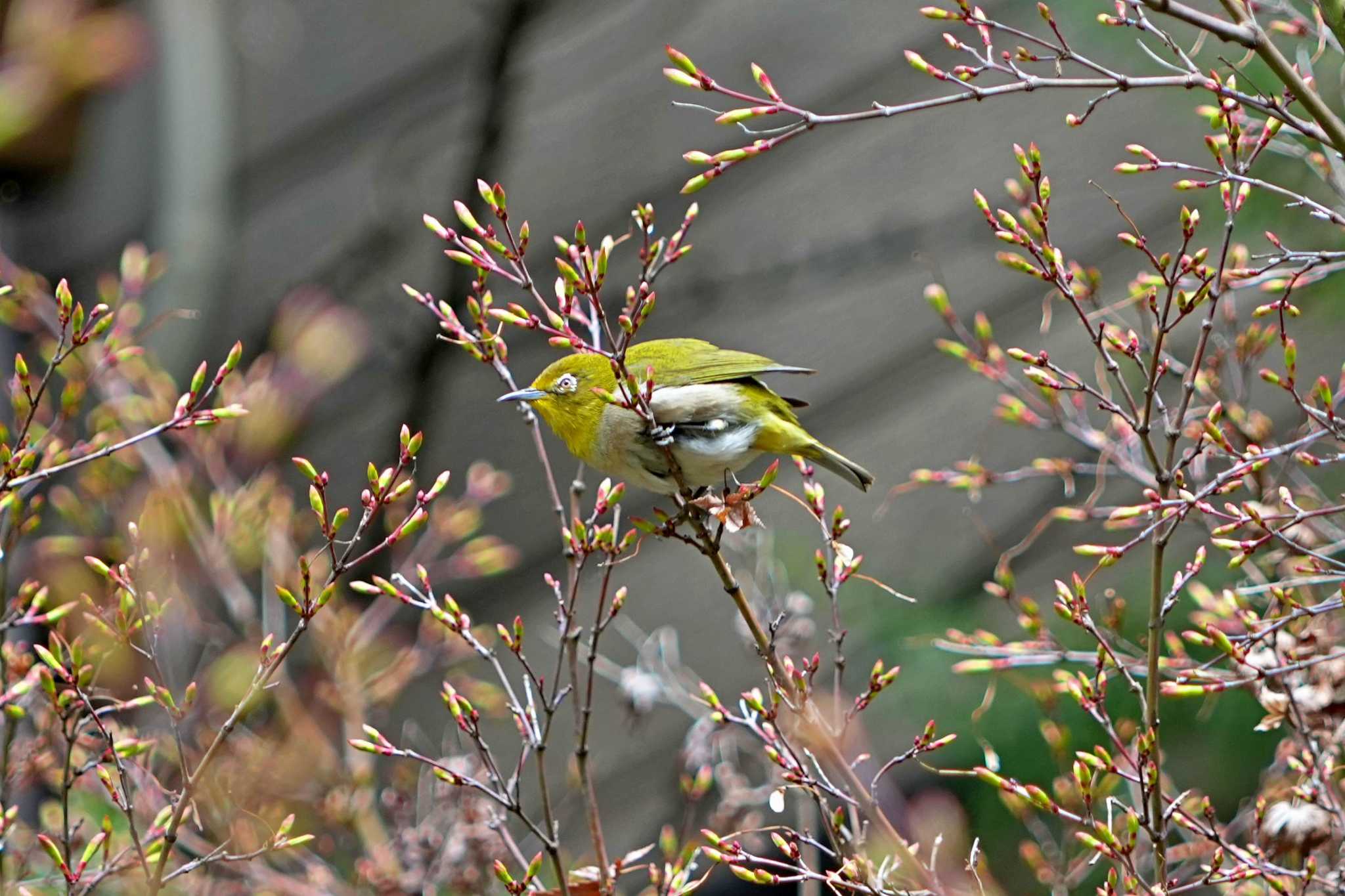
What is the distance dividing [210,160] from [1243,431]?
8.85 feet

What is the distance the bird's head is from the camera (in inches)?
90.5

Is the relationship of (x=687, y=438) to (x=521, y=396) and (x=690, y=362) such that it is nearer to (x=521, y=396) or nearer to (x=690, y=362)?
(x=690, y=362)

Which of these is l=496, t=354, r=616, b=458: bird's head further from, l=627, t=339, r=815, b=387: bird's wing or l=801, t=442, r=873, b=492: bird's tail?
l=801, t=442, r=873, b=492: bird's tail

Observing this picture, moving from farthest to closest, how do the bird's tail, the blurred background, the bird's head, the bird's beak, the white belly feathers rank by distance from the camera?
the blurred background
the bird's tail
the bird's head
the white belly feathers
the bird's beak

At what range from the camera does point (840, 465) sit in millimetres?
2479

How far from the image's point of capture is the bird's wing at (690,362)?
7.84ft

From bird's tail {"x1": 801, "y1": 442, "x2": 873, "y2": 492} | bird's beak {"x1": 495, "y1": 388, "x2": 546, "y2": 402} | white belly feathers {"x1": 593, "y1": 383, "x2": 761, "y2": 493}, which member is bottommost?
bird's tail {"x1": 801, "y1": 442, "x2": 873, "y2": 492}

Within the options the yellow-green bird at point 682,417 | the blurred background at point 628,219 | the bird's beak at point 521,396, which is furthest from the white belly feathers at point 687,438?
the blurred background at point 628,219

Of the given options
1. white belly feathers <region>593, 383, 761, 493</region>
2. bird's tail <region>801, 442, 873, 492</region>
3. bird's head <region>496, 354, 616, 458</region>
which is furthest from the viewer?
bird's tail <region>801, 442, 873, 492</region>

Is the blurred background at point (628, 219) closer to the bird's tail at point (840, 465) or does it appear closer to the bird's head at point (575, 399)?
the bird's tail at point (840, 465)

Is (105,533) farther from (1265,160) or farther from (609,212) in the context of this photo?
(1265,160)

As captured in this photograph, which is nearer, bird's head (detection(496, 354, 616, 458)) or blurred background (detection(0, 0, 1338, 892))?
bird's head (detection(496, 354, 616, 458))

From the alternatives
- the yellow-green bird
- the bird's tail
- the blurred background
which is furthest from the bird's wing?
the blurred background

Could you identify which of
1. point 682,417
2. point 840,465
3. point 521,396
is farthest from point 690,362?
point 521,396
